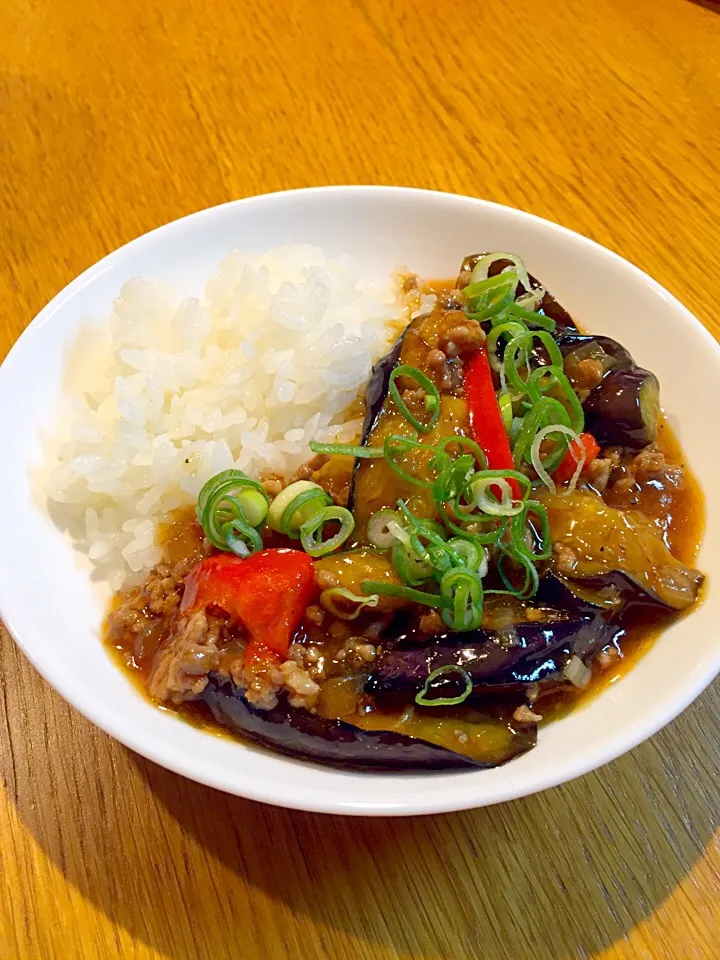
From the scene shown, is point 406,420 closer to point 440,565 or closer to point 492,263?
point 440,565

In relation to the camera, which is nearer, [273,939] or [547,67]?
[273,939]

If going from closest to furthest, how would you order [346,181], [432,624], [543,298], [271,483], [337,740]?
[337,740] < [432,624] < [271,483] < [543,298] < [346,181]

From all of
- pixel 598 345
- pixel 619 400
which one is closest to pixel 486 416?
pixel 619 400

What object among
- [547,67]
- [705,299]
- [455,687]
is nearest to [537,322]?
[705,299]

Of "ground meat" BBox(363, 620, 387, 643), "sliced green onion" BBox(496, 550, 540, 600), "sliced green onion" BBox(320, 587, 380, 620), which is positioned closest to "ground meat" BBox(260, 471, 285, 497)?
"sliced green onion" BBox(320, 587, 380, 620)

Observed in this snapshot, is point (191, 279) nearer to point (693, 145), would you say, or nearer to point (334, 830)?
point (334, 830)

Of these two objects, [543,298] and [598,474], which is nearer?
[598,474]

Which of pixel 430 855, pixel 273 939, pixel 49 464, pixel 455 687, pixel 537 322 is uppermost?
pixel 537 322

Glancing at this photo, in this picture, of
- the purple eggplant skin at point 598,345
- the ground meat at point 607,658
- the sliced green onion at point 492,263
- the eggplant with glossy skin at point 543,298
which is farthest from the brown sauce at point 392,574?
the sliced green onion at point 492,263
